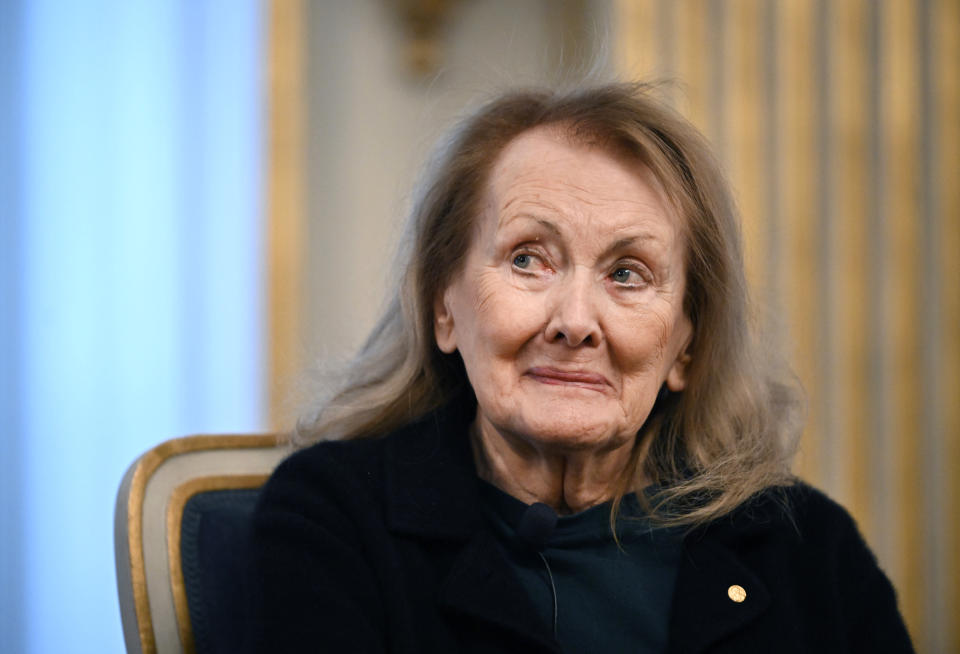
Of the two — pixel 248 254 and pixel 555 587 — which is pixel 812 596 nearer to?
pixel 555 587

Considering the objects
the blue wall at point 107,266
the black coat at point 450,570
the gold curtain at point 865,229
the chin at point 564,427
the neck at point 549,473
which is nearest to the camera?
the black coat at point 450,570

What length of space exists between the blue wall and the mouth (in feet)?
6.23

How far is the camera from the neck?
1.66 meters

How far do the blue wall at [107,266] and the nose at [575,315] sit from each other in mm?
1912

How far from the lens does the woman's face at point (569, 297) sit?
1.54m

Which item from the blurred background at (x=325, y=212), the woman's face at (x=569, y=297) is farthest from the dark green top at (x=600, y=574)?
the blurred background at (x=325, y=212)

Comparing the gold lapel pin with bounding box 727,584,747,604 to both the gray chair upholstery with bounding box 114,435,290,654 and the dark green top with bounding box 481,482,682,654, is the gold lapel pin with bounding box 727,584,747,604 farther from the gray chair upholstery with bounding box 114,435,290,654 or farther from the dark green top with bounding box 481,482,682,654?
the gray chair upholstery with bounding box 114,435,290,654

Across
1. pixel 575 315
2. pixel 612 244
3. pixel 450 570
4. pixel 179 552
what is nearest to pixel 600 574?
pixel 450 570

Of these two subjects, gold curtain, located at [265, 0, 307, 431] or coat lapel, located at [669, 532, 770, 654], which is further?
gold curtain, located at [265, 0, 307, 431]

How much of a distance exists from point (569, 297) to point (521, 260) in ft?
0.37

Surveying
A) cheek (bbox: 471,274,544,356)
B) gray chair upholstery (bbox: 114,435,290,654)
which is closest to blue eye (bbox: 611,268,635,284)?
cheek (bbox: 471,274,544,356)

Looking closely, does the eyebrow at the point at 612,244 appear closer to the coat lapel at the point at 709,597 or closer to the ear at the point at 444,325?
the ear at the point at 444,325

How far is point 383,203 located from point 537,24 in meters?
0.91

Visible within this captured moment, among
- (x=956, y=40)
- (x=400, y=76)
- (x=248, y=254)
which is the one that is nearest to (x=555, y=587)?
(x=248, y=254)
